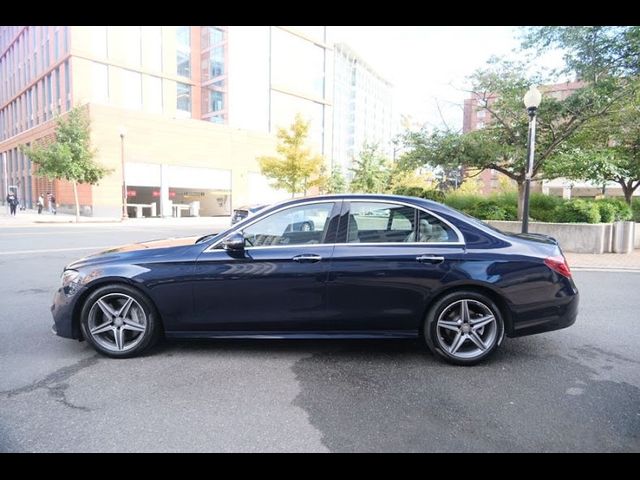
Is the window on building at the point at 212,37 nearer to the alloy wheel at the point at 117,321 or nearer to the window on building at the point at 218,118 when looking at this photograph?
the window on building at the point at 218,118

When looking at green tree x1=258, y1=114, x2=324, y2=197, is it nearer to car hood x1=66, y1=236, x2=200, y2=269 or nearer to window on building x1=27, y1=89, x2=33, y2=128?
car hood x1=66, y1=236, x2=200, y2=269

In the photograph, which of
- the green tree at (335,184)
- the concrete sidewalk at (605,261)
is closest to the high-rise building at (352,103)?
the green tree at (335,184)

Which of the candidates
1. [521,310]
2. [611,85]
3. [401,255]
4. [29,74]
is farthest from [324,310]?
[29,74]

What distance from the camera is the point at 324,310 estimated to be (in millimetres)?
4082

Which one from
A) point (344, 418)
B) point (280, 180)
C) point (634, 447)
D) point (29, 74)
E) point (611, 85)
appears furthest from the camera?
point (29, 74)

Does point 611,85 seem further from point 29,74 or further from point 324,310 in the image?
point 29,74

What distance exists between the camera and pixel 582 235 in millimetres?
12344

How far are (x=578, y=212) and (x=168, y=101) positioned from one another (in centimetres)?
3575

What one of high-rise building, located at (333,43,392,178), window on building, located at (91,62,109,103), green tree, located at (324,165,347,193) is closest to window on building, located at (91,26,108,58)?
window on building, located at (91,62,109,103)

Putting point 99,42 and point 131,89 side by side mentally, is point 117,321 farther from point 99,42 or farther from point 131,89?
point 131,89

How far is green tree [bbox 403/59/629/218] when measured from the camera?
520 inches

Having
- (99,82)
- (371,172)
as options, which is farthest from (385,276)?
(99,82)

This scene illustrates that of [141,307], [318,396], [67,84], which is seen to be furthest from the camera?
[67,84]

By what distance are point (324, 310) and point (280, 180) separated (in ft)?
87.7
